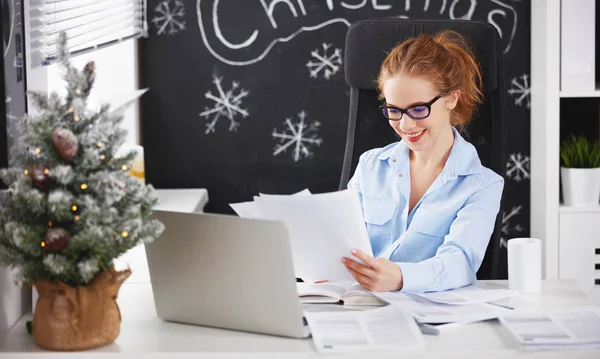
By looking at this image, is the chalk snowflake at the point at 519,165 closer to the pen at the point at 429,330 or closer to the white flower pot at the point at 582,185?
the white flower pot at the point at 582,185

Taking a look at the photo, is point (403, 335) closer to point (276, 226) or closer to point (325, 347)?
point (325, 347)

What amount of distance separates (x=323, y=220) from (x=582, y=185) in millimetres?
1541

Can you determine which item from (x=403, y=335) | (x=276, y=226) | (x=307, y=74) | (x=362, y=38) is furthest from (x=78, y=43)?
(x=403, y=335)

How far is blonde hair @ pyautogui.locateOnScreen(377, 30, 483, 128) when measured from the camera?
2.09 m

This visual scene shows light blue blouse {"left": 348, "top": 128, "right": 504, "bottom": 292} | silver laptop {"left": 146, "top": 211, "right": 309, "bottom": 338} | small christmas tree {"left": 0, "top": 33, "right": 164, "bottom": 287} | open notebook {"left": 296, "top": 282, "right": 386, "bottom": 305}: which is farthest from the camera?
light blue blouse {"left": 348, "top": 128, "right": 504, "bottom": 292}

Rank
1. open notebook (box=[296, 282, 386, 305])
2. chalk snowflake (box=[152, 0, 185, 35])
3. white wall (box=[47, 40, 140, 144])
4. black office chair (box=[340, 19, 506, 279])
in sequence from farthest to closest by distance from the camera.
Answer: chalk snowflake (box=[152, 0, 185, 35]) < white wall (box=[47, 40, 140, 144]) < black office chair (box=[340, 19, 506, 279]) < open notebook (box=[296, 282, 386, 305])

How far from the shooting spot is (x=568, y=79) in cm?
288

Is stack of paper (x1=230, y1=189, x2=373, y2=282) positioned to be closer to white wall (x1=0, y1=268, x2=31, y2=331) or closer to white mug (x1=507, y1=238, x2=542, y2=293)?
white mug (x1=507, y1=238, x2=542, y2=293)

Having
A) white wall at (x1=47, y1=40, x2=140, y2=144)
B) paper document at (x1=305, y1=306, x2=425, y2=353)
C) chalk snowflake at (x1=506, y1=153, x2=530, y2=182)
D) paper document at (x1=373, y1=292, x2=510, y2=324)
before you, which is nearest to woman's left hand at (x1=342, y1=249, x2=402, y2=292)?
paper document at (x1=373, y1=292, x2=510, y2=324)

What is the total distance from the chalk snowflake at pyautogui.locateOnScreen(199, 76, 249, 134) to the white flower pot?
112cm

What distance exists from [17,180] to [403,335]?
0.63 meters

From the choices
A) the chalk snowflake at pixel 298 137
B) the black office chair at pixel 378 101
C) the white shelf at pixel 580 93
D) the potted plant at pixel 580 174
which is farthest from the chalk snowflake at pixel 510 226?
the black office chair at pixel 378 101

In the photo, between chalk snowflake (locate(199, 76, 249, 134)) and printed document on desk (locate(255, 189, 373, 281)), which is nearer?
printed document on desk (locate(255, 189, 373, 281))

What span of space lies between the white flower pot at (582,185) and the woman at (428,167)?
2.86 ft
